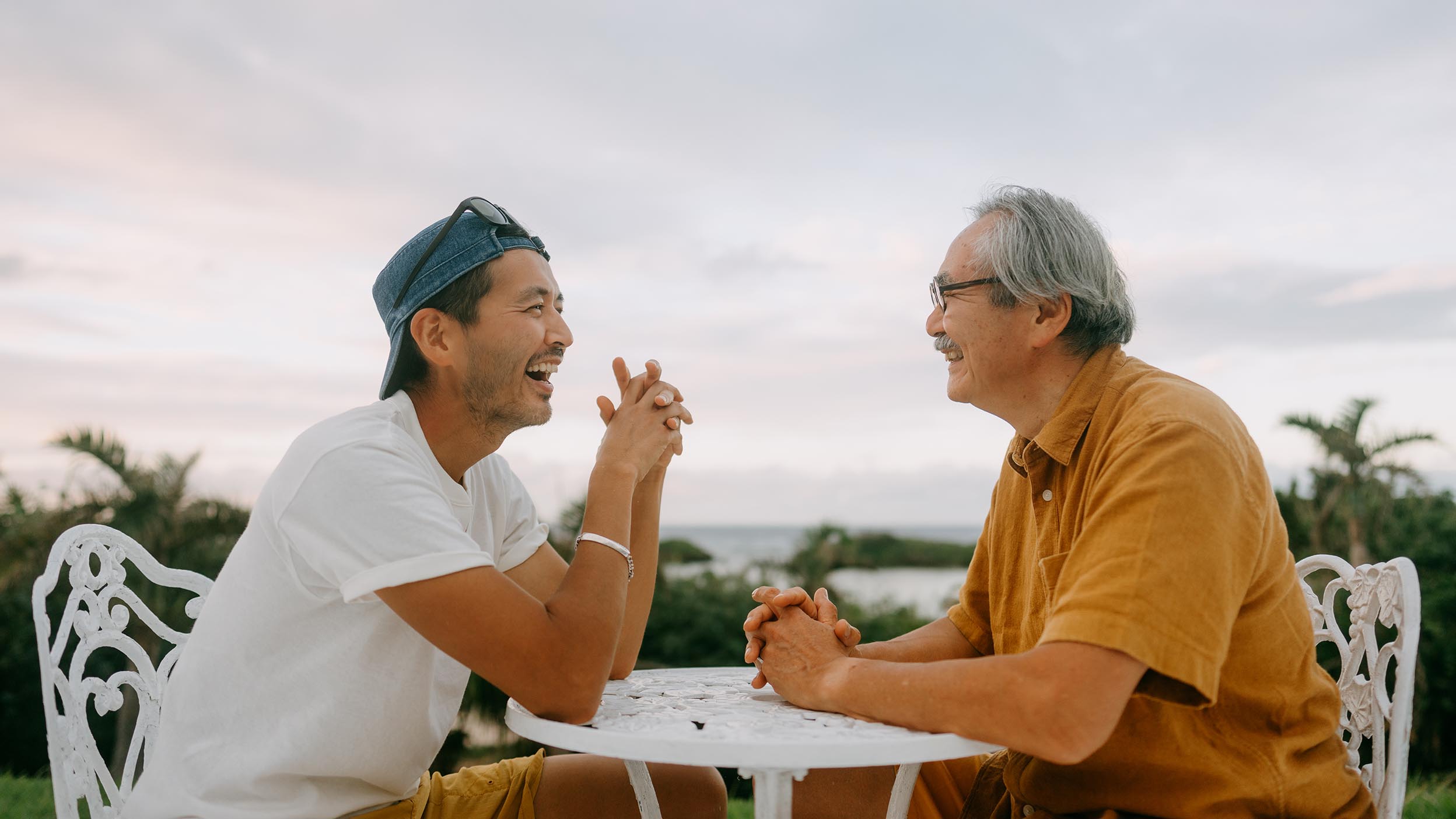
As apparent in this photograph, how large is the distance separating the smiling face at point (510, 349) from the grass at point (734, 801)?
410 centimetres

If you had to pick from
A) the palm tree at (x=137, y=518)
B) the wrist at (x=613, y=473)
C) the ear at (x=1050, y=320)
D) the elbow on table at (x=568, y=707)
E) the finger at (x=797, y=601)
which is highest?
the ear at (x=1050, y=320)

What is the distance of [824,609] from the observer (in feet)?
8.28

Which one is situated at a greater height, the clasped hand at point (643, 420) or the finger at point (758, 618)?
the clasped hand at point (643, 420)

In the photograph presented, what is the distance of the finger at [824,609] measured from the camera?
250 cm

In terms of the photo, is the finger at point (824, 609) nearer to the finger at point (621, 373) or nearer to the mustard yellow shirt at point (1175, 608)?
the mustard yellow shirt at point (1175, 608)

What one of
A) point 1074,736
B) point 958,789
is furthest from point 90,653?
point 1074,736

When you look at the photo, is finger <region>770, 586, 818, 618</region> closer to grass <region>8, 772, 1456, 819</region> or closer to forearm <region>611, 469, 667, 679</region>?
forearm <region>611, 469, 667, 679</region>

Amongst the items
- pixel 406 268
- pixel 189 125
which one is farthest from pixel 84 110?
pixel 406 268

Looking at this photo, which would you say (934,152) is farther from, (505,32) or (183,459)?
(183,459)

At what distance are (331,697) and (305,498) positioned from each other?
0.47 m

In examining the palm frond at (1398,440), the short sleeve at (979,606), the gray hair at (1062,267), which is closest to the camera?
the gray hair at (1062,267)

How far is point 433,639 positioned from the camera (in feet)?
6.25

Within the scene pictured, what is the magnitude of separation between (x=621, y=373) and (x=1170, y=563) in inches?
61.0

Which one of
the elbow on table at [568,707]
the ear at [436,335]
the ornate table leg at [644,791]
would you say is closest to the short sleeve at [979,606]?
the ornate table leg at [644,791]
